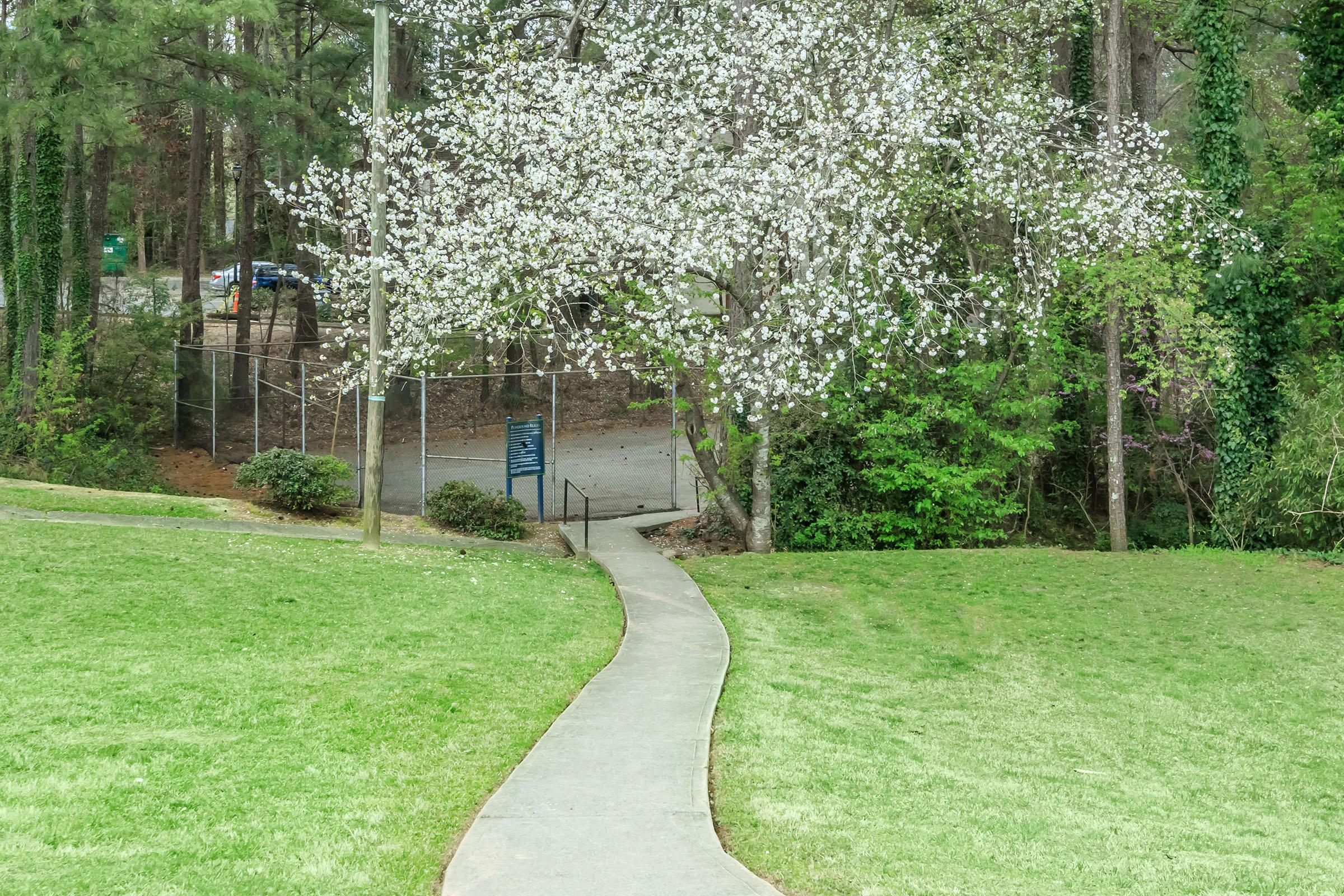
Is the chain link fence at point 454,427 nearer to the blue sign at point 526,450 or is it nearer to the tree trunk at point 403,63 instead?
the blue sign at point 526,450

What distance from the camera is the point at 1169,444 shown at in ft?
74.3

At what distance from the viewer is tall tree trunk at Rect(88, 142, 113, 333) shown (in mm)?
25953

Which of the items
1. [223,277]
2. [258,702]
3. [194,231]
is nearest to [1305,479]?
[258,702]

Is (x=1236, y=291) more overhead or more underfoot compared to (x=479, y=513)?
more overhead

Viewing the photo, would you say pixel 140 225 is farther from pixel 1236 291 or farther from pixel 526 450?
pixel 1236 291

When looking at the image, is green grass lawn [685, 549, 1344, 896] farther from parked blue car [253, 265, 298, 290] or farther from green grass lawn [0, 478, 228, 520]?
parked blue car [253, 265, 298, 290]

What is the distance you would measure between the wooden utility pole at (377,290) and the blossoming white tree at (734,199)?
0.30m

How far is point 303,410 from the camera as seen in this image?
19734mm

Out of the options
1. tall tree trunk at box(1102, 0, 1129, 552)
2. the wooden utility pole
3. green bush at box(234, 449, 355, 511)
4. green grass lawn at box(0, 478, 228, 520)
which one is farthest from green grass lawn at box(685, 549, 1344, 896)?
green grass lawn at box(0, 478, 228, 520)

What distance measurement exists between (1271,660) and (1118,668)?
5.84ft

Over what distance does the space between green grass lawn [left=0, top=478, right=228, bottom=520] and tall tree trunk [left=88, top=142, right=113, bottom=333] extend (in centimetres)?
834

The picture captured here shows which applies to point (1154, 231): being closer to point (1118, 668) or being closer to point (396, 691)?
point (1118, 668)

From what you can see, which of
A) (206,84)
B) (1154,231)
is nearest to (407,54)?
(206,84)

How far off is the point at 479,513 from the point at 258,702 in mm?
10054
